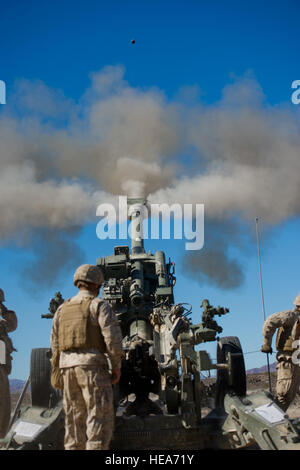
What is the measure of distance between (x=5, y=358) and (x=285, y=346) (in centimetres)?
455

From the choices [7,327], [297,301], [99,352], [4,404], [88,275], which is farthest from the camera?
[7,327]

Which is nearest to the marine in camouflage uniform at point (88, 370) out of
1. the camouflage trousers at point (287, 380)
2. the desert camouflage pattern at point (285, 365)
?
the desert camouflage pattern at point (285, 365)

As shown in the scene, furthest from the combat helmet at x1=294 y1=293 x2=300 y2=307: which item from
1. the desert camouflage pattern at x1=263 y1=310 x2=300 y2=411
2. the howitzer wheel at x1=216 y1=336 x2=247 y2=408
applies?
the howitzer wheel at x1=216 y1=336 x2=247 y2=408

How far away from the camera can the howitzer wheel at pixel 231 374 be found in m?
7.57

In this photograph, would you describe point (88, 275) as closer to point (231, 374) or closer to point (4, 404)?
point (231, 374)

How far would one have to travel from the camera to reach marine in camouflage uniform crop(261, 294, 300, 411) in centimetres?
791

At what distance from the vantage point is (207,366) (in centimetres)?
680

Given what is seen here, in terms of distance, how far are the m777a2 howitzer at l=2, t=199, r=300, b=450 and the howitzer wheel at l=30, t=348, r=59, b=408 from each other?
1 cm

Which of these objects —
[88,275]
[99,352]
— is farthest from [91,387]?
[88,275]

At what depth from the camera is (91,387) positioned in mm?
4762

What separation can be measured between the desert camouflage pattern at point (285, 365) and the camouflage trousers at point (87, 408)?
380cm

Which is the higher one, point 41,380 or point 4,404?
point 41,380

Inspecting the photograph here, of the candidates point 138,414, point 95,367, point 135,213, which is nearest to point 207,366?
point 138,414

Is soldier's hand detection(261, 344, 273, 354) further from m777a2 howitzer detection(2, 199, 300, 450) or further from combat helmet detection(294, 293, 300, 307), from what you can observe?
combat helmet detection(294, 293, 300, 307)
